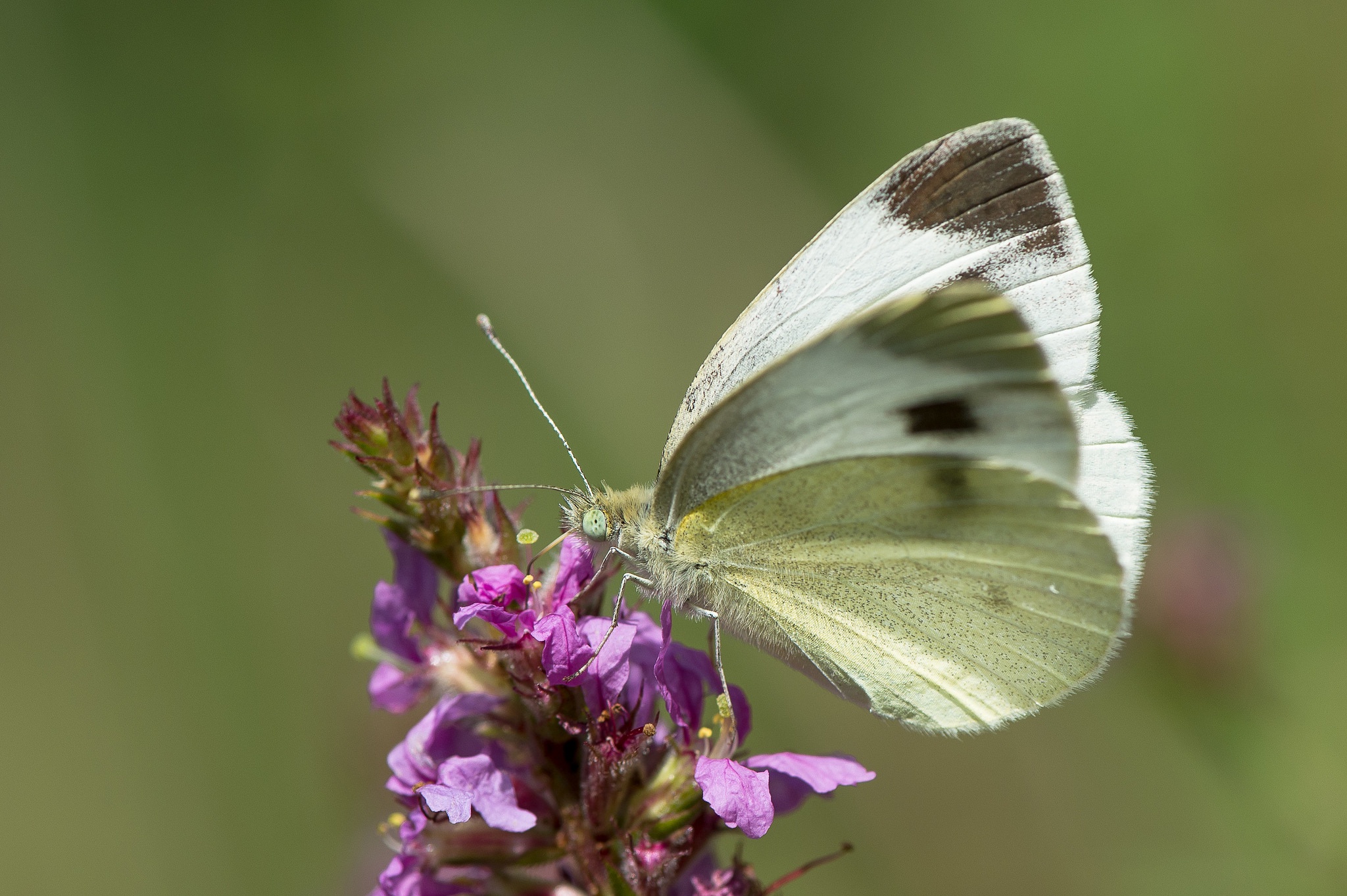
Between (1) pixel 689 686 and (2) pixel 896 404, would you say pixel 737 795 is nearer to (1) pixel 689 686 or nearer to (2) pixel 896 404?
(1) pixel 689 686

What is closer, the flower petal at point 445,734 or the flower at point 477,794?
the flower at point 477,794

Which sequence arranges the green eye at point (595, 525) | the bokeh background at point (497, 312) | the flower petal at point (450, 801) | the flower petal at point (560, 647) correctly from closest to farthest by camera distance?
the flower petal at point (450, 801) → the flower petal at point (560, 647) → the green eye at point (595, 525) → the bokeh background at point (497, 312)

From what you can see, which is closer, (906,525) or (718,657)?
(718,657)

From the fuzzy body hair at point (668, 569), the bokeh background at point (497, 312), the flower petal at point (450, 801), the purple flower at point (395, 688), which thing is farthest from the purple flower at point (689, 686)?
the bokeh background at point (497, 312)

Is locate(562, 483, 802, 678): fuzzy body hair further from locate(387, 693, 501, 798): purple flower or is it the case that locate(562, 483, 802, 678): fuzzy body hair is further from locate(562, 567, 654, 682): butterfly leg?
locate(387, 693, 501, 798): purple flower

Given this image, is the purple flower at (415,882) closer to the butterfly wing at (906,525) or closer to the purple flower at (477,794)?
the purple flower at (477,794)

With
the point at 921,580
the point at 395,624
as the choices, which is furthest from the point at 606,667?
the point at 921,580

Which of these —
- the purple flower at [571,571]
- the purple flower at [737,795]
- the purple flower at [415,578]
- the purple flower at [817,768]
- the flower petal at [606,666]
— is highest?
the purple flower at [415,578]

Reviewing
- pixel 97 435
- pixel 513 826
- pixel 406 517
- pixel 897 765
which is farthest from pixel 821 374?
pixel 97 435
